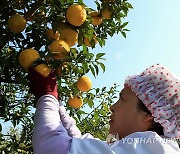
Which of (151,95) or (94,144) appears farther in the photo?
(151,95)

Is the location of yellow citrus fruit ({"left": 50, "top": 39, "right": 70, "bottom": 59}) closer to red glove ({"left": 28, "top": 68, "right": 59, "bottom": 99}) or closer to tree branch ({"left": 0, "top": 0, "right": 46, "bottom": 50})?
red glove ({"left": 28, "top": 68, "right": 59, "bottom": 99})

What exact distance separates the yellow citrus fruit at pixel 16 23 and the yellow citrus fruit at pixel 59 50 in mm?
221

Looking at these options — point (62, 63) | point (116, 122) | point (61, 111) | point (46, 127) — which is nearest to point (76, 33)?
point (62, 63)

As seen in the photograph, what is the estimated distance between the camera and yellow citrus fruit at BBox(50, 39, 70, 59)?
1985 millimetres

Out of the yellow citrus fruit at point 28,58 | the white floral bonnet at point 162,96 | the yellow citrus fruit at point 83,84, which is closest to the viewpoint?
the white floral bonnet at point 162,96

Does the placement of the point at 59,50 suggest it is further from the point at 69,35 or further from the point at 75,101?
the point at 75,101

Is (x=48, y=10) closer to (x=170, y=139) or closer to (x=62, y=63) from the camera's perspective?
(x=62, y=63)

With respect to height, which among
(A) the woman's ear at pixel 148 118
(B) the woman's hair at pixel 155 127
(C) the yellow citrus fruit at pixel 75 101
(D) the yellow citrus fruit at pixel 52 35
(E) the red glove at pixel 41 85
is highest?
(D) the yellow citrus fruit at pixel 52 35

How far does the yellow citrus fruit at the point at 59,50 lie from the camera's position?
6.51 ft

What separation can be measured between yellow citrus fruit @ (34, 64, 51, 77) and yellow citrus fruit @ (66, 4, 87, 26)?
1.10 feet

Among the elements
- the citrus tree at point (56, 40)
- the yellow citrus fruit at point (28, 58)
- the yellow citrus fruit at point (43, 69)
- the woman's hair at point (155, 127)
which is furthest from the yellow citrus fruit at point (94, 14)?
the woman's hair at point (155, 127)

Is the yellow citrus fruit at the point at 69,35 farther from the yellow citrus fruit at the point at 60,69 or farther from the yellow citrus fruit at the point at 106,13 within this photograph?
the yellow citrus fruit at the point at 106,13

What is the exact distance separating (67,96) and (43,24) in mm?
446

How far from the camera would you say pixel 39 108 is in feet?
5.54
